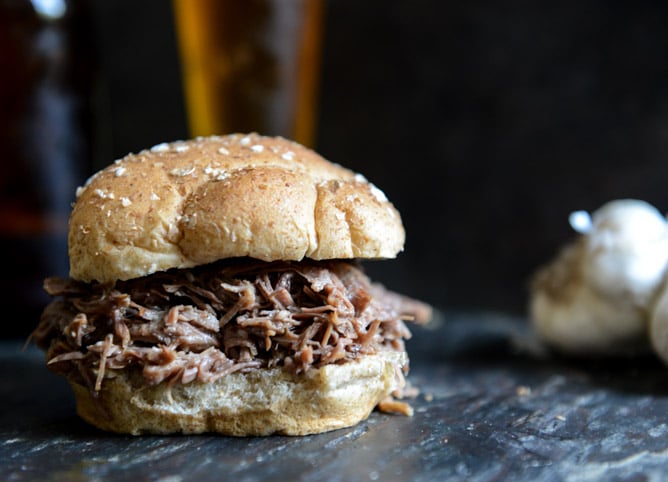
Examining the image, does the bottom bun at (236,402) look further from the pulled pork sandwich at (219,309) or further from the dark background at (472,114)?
the dark background at (472,114)

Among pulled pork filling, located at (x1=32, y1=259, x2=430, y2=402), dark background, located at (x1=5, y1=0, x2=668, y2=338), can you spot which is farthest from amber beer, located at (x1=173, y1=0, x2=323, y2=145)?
pulled pork filling, located at (x1=32, y1=259, x2=430, y2=402)

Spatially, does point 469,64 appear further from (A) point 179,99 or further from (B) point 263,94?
(A) point 179,99

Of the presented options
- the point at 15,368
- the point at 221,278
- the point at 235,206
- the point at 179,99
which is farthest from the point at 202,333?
the point at 179,99

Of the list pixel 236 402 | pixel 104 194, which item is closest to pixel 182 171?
pixel 104 194

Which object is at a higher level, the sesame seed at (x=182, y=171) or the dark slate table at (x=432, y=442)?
the sesame seed at (x=182, y=171)

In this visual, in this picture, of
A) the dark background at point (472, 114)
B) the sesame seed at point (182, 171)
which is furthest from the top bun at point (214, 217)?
the dark background at point (472, 114)

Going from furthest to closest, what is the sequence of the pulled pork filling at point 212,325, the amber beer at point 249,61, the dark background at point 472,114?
the dark background at point 472,114
the amber beer at point 249,61
the pulled pork filling at point 212,325

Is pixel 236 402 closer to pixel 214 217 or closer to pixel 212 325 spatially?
pixel 212 325
